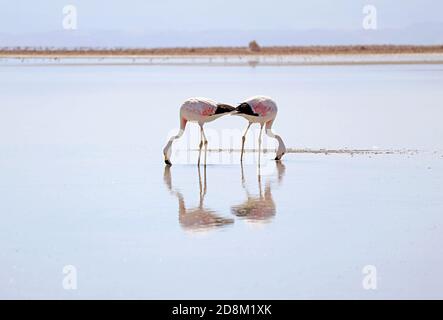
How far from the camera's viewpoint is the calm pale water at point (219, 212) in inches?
303

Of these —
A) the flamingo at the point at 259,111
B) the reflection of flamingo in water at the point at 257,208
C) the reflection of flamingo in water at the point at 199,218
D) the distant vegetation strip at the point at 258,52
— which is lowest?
the distant vegetation strip at the point at 258,52

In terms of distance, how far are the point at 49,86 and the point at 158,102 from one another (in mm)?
8940

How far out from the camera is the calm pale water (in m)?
7.70

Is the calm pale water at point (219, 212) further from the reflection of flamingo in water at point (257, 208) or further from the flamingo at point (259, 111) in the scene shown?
the flamingo at point (259, 111)

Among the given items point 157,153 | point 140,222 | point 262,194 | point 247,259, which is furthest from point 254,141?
point 247,259

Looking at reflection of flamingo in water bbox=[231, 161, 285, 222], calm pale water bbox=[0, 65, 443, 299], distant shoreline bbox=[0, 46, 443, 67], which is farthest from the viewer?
distant shoreline bbox=[0, 46, 443, 67]

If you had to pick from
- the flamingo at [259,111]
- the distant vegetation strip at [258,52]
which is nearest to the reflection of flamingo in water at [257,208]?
the flamingo at [259,111]

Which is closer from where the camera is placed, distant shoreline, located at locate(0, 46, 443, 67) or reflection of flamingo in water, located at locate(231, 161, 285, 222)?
reflection of flamingo in water, located at locate(231, 161, 285, 222)

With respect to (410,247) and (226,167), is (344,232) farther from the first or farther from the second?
(226,167)

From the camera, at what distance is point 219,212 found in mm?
10227

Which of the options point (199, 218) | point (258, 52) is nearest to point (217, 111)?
point (199, 218)

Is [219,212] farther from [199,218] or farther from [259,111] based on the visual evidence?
[259,111]

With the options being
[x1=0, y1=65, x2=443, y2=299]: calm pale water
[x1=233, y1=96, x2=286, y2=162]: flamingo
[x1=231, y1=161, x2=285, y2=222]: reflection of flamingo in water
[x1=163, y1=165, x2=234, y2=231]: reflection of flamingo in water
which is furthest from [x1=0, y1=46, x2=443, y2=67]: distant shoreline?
[x1=163, y1=165, x2=234, y2=231]: reflection of flamingo in water

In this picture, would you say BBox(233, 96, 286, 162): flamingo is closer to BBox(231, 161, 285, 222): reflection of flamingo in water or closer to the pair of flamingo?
the pair of flamingo
